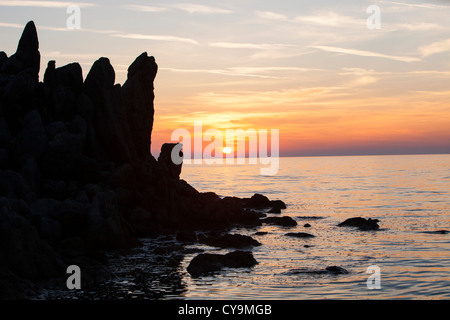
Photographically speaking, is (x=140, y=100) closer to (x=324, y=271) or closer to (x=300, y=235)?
(x=300, y=235)

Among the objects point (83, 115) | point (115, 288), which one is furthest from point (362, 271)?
point (83, 115)

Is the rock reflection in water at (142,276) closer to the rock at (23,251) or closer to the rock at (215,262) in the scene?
the rock at (215,262)

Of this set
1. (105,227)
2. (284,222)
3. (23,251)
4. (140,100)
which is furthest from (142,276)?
(140,100)

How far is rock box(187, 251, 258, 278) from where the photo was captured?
3037 cm

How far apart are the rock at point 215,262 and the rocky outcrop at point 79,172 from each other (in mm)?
7150

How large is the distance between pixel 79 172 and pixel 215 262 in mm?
23148

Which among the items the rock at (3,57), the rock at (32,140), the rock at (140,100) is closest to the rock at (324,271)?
the rock at (32,140)

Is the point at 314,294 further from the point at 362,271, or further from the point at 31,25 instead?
the point at 31,25

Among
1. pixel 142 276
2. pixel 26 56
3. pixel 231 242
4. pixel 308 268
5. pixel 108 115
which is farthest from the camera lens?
pixel 108 115

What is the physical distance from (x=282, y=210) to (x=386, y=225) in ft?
69.4

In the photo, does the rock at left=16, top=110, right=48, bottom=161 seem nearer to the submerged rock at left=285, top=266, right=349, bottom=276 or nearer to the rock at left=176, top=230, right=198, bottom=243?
the rock at left=176, top=230, right=198, bottom=243

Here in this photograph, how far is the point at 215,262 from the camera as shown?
31.4 meters

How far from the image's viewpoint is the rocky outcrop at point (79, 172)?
110 feet

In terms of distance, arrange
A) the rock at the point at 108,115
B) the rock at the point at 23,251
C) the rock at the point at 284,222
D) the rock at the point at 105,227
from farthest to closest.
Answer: the rock at the point at 108,115, the rock at the point at 284,222, the rock at the point at 105,227, the rock at the point at 23,251
